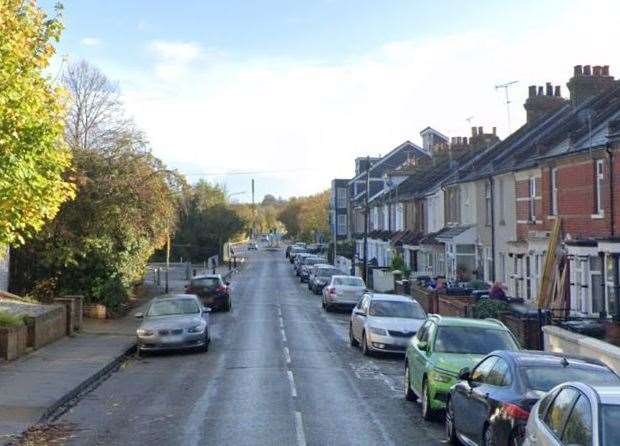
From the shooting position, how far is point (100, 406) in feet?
45.6

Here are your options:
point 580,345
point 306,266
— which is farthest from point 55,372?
point 306,266

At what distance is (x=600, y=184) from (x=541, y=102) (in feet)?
55.7

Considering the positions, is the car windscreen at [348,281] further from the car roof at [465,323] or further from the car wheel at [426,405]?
the car wheel at [426,405]

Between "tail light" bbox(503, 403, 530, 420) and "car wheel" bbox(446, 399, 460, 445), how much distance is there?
2222mm

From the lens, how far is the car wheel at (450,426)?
10750mm

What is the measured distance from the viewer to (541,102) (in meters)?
38.9

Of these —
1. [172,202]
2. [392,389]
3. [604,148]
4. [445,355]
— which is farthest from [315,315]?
[445,355]

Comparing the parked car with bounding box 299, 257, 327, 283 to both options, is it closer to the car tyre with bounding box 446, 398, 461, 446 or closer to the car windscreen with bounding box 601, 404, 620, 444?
the car tyre with bounding box 446, 398, 461, 446

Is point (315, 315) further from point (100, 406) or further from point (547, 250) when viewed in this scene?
point (100, 406)

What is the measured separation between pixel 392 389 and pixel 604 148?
10.3m

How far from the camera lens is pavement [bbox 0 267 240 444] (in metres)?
12.7

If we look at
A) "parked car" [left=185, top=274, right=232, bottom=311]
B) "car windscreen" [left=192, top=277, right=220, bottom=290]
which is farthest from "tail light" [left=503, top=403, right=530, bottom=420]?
"car windscreen" [left=192, top=277, right=220, bottom=290]

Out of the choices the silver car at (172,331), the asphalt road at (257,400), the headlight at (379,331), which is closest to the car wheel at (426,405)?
the asphalt road at (257,400)

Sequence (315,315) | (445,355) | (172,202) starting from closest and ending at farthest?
(445,355)
(172,202)
(315,315)
